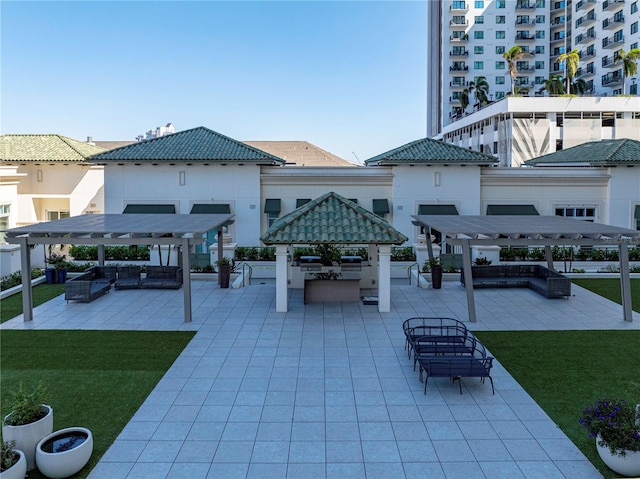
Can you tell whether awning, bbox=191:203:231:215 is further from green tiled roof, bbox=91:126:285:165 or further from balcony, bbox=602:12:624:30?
balcony, bbox=602:12:624:30

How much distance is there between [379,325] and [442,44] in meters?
70.5

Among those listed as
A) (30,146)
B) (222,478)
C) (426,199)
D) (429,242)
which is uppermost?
(30,146)

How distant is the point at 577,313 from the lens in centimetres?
1791

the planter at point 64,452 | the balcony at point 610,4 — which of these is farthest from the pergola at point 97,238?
the balcony at point 610,4

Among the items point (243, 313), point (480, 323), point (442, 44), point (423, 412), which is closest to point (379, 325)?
point (480, 323)

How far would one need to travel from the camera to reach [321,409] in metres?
10.7

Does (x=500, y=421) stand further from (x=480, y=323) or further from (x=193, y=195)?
(x=193, y=195)

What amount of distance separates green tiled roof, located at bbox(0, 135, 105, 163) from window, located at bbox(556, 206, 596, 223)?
27.8 meters

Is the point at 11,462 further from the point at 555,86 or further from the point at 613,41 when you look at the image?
the point at 613,41

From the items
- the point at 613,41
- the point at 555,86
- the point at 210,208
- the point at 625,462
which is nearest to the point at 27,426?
the point at 625,462

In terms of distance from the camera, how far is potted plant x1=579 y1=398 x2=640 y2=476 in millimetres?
8203

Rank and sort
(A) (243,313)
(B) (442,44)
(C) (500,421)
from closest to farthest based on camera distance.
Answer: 1. (C) (500,421)
2. (A) (243,313)
3. (B) (442,44)

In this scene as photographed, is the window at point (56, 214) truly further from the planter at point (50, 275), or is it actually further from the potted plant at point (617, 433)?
the potted plant at point (617, 433)

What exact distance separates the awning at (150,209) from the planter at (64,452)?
68.6 ft
